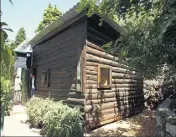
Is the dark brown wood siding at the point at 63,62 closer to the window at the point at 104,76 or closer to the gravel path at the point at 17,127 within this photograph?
the window at the point at 104,76

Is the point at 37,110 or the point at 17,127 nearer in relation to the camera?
the point at 17,127

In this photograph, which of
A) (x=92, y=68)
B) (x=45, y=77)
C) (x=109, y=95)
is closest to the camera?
(x=92, y=68)

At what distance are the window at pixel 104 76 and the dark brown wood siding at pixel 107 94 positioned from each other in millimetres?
173

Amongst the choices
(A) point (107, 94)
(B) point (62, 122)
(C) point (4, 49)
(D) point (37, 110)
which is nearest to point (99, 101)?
(A) point (107, 94)

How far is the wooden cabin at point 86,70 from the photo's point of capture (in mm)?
8172

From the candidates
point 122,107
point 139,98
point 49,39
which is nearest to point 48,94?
point 49,39

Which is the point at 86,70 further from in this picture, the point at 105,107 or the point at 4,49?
the point at 4,49

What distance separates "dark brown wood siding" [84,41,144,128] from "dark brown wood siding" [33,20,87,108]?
1.44 ft

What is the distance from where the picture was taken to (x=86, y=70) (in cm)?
808

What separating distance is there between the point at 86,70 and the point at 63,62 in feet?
5.64

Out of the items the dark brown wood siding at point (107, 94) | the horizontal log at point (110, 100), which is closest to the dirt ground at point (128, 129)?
the dark brown wood siding at point (107, 94)

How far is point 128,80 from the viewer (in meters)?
11.7

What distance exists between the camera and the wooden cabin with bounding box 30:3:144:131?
8.17 meters

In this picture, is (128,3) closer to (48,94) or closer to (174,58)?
(174,58)
